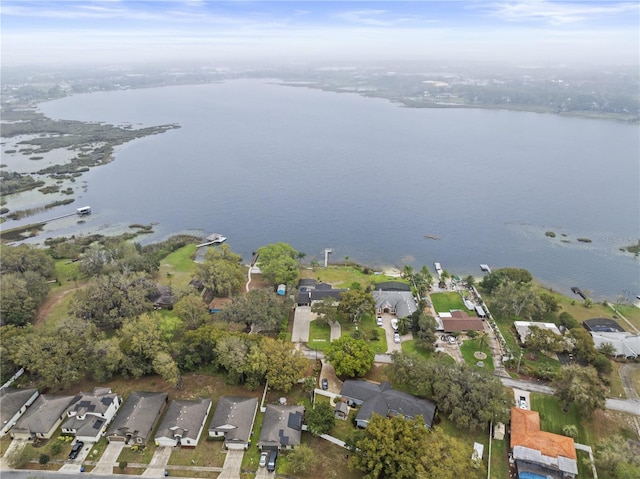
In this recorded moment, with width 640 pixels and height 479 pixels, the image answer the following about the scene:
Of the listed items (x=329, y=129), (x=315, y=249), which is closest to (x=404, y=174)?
(x=315, y=249)

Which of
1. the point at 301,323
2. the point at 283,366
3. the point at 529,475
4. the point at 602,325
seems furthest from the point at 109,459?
the point at 602,325

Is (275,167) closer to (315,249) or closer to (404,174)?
(404,174)

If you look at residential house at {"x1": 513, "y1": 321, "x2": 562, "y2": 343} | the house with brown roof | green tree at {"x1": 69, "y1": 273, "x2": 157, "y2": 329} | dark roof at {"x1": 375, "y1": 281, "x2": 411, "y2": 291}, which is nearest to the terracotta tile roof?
the house with brown roof

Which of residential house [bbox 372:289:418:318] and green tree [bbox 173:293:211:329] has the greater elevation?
green tree [bbox 173:293:211:329]

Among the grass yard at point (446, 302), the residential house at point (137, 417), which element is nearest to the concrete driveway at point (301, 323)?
the residential house at point (137, 417)

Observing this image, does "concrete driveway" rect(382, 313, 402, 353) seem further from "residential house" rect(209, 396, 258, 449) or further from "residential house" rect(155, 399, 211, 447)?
"residential house" rect(155, 399, 211, 447)

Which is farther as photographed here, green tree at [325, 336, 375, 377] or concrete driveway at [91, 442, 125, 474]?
green tree at [325, 336, 375, 377]

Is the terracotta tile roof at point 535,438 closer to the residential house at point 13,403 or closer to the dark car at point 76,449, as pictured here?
the dark car at point 76,449
